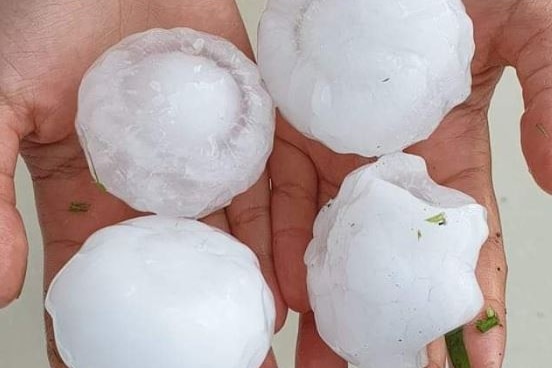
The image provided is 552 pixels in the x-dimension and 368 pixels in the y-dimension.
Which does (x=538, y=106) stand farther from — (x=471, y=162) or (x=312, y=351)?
(x=312, y=351)

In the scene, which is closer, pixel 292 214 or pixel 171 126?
pixel 171 126

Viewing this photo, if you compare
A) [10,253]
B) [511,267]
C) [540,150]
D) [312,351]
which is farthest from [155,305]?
[511,267]

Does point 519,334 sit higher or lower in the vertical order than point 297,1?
lower

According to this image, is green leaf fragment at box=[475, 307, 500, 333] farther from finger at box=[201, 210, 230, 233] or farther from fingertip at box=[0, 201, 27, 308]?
fingertip at box=[0, 201, 27, 308]

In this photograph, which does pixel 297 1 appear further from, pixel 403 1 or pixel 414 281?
pixel 414 281

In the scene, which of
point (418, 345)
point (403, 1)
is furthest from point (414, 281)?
point (403, 1)

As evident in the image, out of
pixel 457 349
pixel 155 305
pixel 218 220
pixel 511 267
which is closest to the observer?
pixel 155 305

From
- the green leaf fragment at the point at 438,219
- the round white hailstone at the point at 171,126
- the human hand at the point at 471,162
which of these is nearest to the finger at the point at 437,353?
the human hand at the point at 471,162
